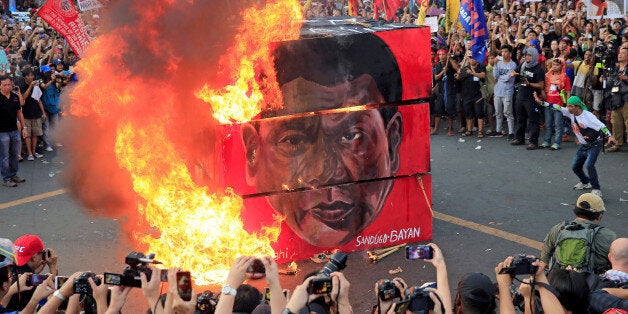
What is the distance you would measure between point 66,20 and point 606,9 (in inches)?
454

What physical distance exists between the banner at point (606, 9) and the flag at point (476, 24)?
114 inches

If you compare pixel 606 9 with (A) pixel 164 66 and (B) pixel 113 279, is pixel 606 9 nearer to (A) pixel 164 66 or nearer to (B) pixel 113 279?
(A) pixel 164 66

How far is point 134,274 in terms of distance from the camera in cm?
431

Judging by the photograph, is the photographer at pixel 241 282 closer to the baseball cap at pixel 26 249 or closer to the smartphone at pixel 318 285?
the smartphone at pixel 318 285

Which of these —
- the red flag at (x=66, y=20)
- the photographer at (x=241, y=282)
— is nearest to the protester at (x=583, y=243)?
the photographer at (x=241, y=282)

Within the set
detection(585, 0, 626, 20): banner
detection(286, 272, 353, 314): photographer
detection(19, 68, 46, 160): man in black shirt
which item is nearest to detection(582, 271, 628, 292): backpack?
detection(286, 272, 353, 314): photographer

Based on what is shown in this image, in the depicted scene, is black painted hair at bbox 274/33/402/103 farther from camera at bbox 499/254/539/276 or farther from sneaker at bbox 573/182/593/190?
camera at bbox 499/254/539/276

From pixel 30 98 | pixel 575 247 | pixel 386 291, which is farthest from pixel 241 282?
pixel 30 98

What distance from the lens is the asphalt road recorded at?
8539mm

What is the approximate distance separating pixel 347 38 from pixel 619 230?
421 centimetres

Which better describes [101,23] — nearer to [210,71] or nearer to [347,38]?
[210,71]

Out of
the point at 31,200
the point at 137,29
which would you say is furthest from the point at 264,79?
the point at 31,200

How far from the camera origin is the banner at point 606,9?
16.1 m

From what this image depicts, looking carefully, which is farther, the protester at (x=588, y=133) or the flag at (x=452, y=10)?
the flag at (x=452, y=10)
